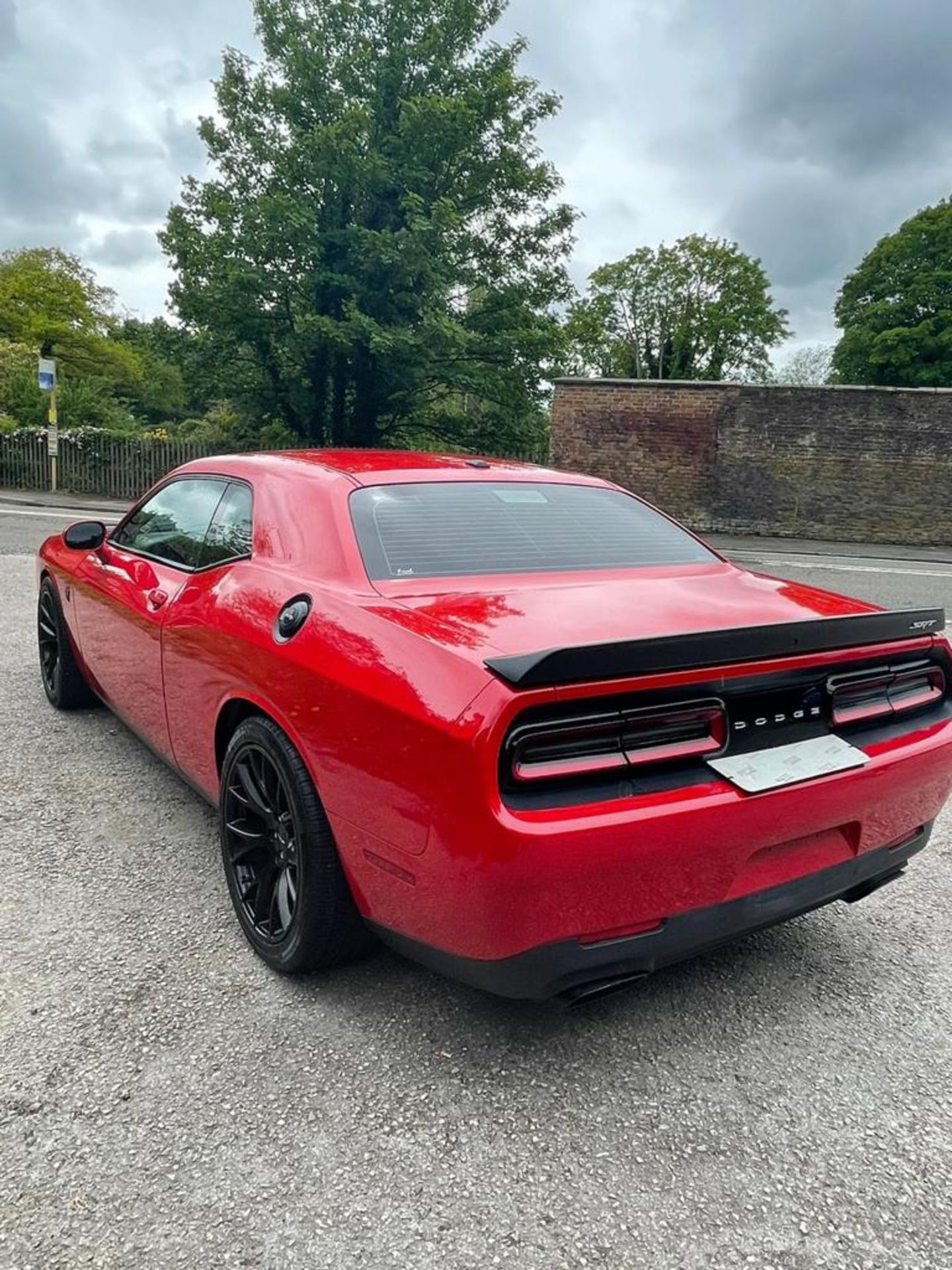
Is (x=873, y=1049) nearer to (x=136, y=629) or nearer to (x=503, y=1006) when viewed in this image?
(x=503, y=1006)

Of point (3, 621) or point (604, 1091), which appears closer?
point (604, 1091)

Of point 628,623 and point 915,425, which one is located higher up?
point 915,425

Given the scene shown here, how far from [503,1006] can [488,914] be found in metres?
0.69

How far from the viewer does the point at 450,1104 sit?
183cm

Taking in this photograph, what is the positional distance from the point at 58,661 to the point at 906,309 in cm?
4102

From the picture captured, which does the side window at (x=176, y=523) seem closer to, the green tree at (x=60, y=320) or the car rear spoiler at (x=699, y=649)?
the car rear spoiler at (x=699, y=649)

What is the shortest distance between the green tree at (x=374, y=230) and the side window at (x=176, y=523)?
552 inches

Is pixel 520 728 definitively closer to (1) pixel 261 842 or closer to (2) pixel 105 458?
(1) pixel 261 842

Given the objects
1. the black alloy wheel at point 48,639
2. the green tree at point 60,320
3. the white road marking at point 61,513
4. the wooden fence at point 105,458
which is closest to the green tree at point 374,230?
the wooden fence at point 105,458

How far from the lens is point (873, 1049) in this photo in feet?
6.78

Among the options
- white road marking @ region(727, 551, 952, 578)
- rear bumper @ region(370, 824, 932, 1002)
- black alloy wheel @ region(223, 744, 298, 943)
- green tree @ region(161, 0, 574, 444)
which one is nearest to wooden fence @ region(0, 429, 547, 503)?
green tree @ region(161, 0, 574, 444)

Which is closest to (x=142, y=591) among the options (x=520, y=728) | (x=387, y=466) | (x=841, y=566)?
(x=387, y=466)

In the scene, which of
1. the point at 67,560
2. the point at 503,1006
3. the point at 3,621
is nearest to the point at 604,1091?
the point at 503,1006

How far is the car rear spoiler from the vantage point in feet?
5.27
